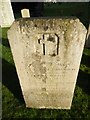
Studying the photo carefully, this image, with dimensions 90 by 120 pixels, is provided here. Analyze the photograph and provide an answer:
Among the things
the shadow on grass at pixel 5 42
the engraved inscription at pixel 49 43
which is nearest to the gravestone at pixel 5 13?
the shadow on grass at pixel 5 42

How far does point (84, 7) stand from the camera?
42.0ft

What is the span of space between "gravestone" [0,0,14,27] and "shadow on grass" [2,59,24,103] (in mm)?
3518

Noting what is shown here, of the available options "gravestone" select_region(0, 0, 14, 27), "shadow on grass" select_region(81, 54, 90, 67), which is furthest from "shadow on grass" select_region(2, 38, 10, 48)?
"shadow on grass" select_region(81, 54, 90, 67)

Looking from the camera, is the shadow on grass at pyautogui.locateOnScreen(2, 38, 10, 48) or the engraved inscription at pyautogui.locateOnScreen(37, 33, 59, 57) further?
the shadow on grass at pyautogui.locateOnScreen(2, 38, 10, 48)

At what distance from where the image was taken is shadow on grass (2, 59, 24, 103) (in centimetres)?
558

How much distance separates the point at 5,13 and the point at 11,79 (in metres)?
4.61

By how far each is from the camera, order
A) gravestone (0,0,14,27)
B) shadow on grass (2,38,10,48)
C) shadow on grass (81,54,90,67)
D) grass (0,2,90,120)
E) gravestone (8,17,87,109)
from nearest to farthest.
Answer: gravestone (8,17,87,109), grass (0,2,90,120), shadow on grass (81,54,90,67), shadow on grass (2,38,10,48), gravestone (0,0,14,27)

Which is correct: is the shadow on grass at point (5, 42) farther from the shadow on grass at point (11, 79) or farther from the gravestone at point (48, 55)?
the gravestone at point (48, 55)

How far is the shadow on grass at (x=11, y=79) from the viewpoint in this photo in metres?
5.58

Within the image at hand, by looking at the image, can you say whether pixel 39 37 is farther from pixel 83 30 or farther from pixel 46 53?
pixel 83 30

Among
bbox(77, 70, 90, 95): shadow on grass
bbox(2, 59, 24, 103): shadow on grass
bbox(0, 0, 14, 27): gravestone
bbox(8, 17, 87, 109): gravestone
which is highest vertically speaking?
bbox(8, 17, 87, 109): gravestone

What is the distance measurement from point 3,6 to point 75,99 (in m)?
6.14

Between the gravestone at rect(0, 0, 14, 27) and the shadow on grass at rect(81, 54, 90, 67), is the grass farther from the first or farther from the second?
the gravestone at rect(0, 0, 14, 27)

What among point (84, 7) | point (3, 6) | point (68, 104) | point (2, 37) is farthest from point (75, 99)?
point (84, 7)
